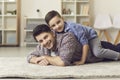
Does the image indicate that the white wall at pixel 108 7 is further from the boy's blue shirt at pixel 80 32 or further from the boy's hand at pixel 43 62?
the boy's hand at pixel 43 62

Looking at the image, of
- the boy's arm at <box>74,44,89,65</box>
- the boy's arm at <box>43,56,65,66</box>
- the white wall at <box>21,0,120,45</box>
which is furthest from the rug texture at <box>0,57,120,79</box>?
the white wall at <box>21,0,120,45</box>

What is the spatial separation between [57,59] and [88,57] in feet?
1.20

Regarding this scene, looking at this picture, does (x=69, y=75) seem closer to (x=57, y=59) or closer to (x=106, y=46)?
(x=57, y=59)

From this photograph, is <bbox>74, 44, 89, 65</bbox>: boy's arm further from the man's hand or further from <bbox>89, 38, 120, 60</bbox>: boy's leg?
the man's hand

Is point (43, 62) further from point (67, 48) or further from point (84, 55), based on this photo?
point (84, 55)

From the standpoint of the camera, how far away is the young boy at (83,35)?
2416 millimetres

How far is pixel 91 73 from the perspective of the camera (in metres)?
2.00

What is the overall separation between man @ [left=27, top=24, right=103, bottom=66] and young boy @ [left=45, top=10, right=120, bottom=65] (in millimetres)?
59

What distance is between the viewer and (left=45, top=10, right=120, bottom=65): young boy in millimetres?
2416

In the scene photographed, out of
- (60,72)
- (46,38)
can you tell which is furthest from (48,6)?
(60,72)

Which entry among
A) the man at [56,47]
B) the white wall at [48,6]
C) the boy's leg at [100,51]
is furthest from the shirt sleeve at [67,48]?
the white wall at [48,6]

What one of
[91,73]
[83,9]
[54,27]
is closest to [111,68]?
[91,73]

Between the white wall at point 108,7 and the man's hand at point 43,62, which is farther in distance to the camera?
the white wall at point 108,7

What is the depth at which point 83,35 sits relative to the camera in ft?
8.02
